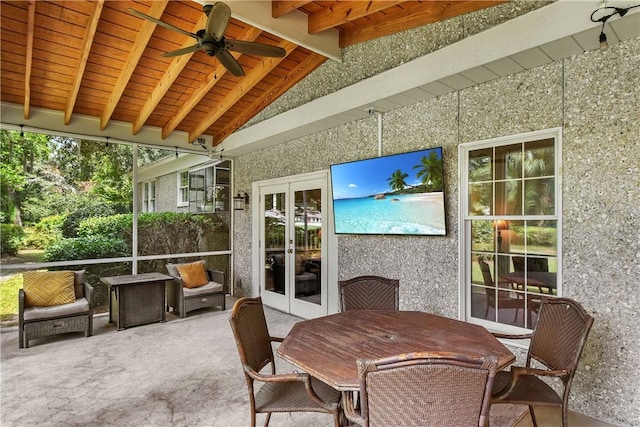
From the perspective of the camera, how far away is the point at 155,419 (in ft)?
8.73

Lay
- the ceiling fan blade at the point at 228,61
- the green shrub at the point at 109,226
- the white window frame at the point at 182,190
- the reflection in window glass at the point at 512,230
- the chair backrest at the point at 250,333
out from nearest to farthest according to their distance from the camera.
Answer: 1. the chair backrest at the point at 250,333
2. the ceiling fan blade at the point at 228,61
3. the reflection in window glass at the point at 512,230
4. the green shrub at the point at 109,226
5. the white window frame at the point at 182,190

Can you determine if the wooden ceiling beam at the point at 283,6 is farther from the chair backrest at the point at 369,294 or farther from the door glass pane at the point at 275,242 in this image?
the door glass pane at the point at 275,242

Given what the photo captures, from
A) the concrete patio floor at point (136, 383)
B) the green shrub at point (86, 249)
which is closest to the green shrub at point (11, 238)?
the green shrub at point (86, 249)

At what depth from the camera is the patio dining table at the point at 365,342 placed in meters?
1.81

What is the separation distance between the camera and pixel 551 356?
2293 mm

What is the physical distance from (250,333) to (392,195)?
7.61ft

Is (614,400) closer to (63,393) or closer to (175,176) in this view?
(63,393)

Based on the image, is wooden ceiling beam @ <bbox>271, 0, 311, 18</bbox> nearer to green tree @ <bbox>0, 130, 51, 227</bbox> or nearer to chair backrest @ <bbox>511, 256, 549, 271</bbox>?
chair backrest @ <bbox>511, 256, 549, 271</bbox>

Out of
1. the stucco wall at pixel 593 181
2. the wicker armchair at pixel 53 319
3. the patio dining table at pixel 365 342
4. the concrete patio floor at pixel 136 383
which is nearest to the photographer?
the patio dining table at pixel 365 342

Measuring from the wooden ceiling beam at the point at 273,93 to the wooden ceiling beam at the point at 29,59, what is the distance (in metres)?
2.82

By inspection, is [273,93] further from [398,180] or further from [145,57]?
[398,180]

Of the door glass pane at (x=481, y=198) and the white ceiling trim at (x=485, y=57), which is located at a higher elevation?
the white ceiling trim at (x=485, y=57)

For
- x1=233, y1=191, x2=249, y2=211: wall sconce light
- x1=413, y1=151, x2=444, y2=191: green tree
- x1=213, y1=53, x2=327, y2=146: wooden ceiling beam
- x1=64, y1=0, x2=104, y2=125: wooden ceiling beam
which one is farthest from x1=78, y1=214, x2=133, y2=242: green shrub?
x1=413, y1=151, x2=444, y2=191: green tree

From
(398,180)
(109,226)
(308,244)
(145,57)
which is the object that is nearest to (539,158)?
(398,180)
